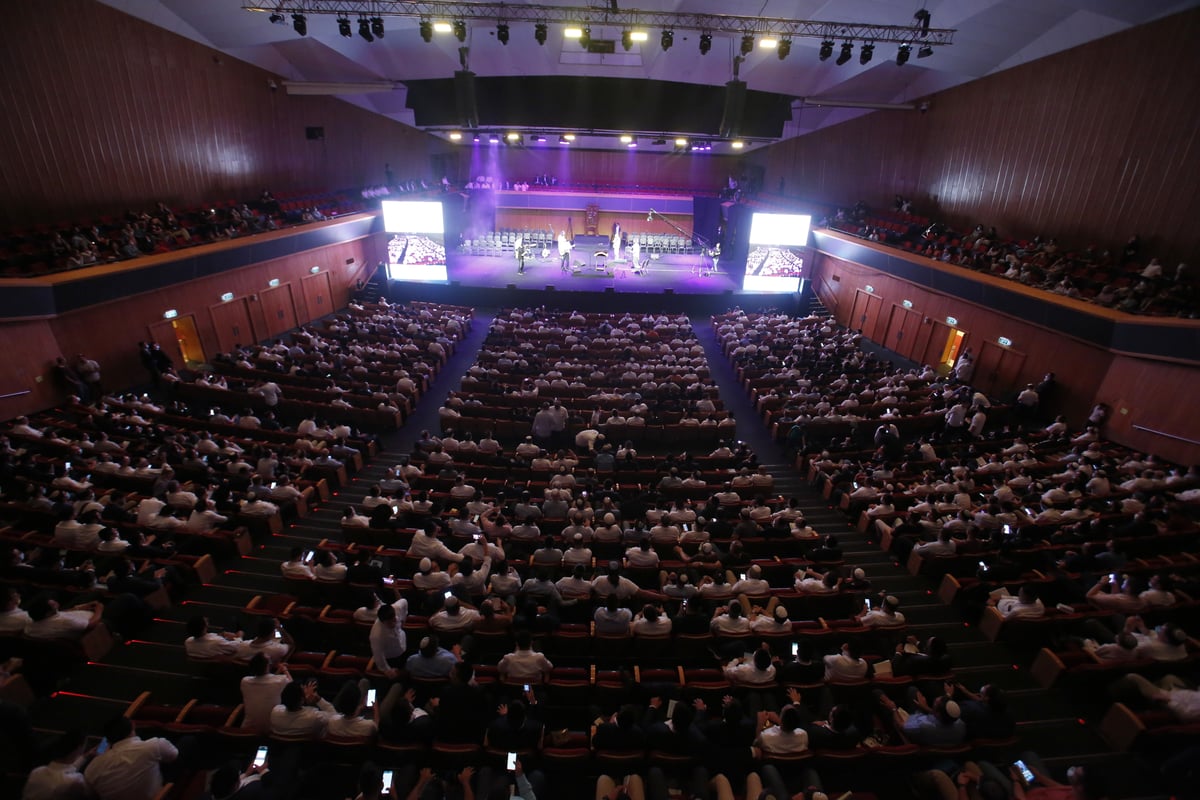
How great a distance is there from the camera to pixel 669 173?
107 feet

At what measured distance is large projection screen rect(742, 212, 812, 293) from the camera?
71.1 ft

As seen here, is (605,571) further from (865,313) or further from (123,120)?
(123,120)

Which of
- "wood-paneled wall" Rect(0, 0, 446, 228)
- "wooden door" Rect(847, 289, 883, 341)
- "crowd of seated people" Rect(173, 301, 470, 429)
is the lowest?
"crowd of seated people" Rect(173, 301, 470, 429)

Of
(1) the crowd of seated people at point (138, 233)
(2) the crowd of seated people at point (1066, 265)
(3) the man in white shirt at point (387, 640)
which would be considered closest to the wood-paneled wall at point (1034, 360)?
(2) the crowd of seated people at point (1066, 265)

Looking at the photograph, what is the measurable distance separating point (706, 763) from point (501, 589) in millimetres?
2801

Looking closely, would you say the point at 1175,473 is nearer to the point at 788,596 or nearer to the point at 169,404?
the point at 788,596

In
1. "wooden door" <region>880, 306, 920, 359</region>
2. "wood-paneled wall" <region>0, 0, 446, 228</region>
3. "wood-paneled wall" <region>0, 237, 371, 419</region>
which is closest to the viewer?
"wood-paneled wall" <region>0, 237, 371, 419</region>

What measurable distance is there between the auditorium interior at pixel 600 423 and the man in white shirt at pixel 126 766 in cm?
2

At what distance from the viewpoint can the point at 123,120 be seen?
548 inches

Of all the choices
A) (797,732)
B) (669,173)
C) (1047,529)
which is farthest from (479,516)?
(669,173)

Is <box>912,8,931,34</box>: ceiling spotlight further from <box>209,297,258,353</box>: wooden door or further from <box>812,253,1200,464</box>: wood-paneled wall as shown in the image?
<box>209,297,258,353</box>: wooden door

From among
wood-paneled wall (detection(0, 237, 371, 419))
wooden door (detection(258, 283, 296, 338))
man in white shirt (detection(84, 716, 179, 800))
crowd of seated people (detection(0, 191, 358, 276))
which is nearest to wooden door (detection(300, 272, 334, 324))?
wood-paneled wall (detection(0, 237, 371, 419))

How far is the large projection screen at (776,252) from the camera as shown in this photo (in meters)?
21.7

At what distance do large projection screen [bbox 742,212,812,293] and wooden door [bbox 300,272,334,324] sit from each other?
16292 mm
